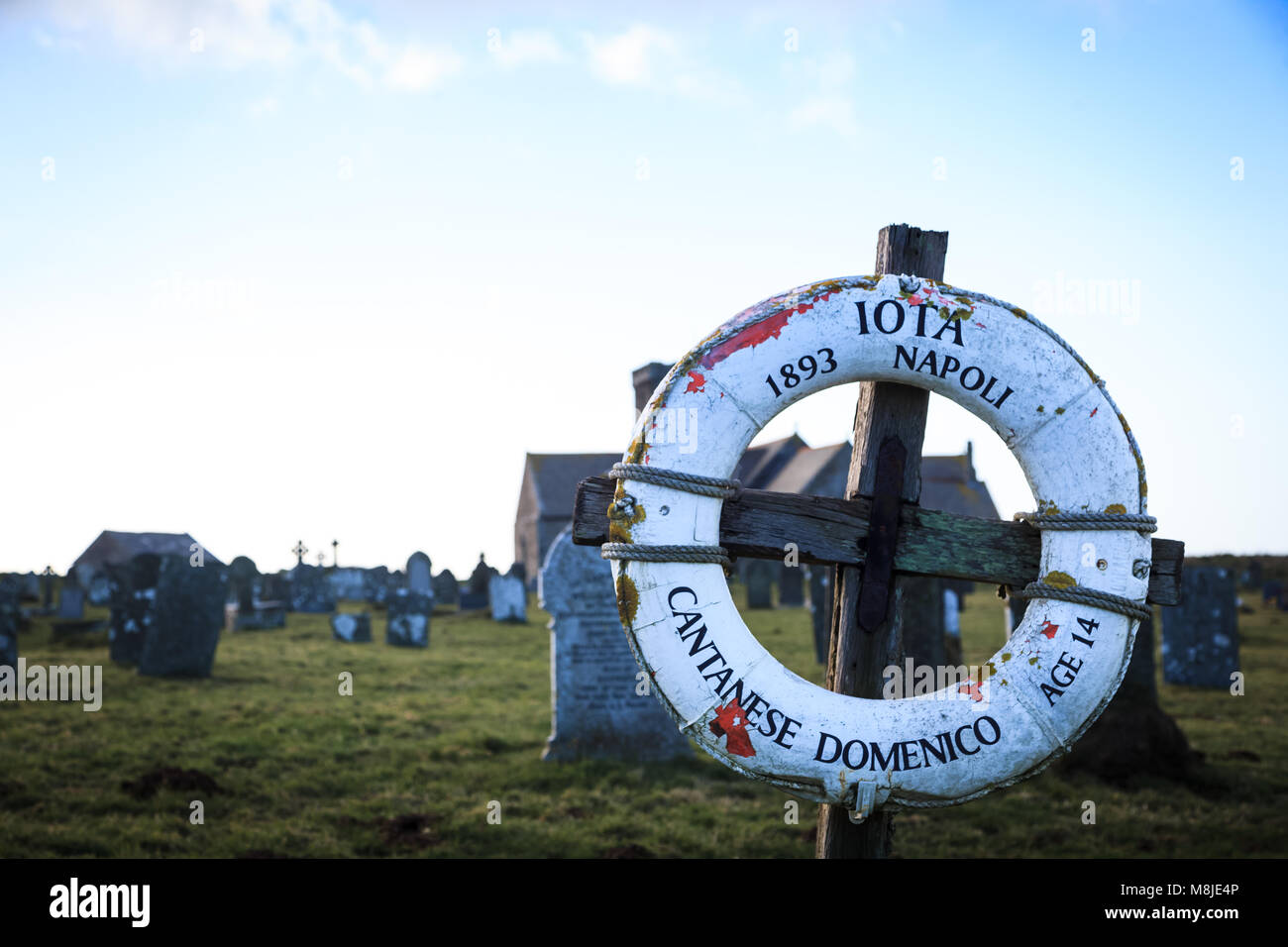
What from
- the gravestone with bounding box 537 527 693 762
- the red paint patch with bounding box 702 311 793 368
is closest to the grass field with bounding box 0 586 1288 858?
the gravestone with bounding box 537 527 693 762

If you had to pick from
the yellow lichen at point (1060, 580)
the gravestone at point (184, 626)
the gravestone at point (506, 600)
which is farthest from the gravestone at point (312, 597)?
the yellow lichen at point (1060, 580)

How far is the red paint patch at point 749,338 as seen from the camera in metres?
2.56

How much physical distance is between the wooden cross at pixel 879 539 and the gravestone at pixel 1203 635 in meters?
8.98

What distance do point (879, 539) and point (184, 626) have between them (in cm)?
1068

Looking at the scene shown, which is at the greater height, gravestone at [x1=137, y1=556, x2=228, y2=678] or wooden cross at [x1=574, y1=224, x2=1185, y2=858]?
wooden cross at [x1=574, y1=224, x2=1185, y2=858]

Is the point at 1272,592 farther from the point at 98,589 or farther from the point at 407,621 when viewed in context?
the point at 98,589

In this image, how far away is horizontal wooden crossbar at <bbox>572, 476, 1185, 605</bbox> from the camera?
260 centimetres

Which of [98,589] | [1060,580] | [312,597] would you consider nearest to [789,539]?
[1060,580]

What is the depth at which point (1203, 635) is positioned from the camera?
34.4ft

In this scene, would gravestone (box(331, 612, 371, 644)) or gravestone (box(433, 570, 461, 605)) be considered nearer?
gravestone (box(331, 612, 371, 644))

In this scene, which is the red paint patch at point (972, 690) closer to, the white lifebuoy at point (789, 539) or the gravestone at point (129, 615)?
the white lifebuoy at point (789, 539)

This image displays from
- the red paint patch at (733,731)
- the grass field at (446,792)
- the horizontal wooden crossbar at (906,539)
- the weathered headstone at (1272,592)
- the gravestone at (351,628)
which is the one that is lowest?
the grass field at (446,792)

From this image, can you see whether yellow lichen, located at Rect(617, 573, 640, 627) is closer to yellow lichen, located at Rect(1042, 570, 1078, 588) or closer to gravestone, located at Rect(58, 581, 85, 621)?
yellow lichen, located at Rect(1042, 570, 1078, 588)

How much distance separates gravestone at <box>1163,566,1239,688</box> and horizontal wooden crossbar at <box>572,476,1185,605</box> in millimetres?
9012
